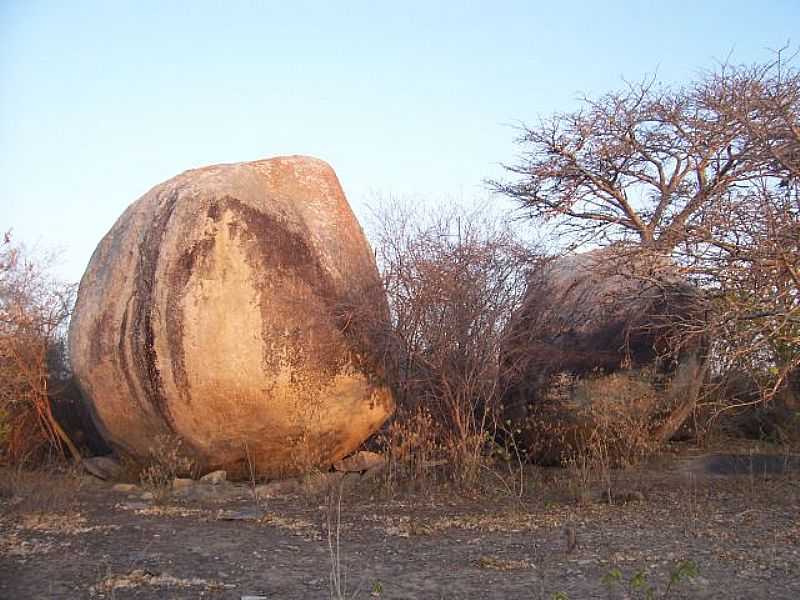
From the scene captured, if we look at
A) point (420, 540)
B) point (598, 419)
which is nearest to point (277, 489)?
point (420, 540)

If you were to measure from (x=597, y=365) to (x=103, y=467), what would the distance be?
5370 mm

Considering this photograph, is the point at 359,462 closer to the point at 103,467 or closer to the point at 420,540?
the point at 103,467

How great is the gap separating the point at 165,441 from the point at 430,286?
2.95 meters

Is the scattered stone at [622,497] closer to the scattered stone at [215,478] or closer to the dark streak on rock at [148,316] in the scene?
the scattered stone at [215,478]

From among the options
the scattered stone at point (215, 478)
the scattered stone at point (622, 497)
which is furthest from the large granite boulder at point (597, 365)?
the scattered stone at point (215, 478)

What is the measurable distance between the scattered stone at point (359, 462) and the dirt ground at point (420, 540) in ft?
2.02

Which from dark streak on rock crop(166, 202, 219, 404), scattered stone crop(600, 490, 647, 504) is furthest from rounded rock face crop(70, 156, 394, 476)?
scattered stone crop(600, 490, 647, 504)

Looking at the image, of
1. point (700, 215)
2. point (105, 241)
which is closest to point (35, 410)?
point (105, 241)

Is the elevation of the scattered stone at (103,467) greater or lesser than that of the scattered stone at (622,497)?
greater

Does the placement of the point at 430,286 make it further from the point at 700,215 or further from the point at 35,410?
the point at 35,410

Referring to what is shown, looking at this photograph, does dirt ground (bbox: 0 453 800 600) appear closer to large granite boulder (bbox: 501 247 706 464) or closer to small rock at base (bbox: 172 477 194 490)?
small rock at base (bbox: 172 477 194 490)

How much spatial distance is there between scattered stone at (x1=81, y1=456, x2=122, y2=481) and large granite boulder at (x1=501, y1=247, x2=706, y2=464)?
4.16 metres

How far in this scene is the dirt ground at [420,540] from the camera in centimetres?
468

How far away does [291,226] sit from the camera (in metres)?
8.86
